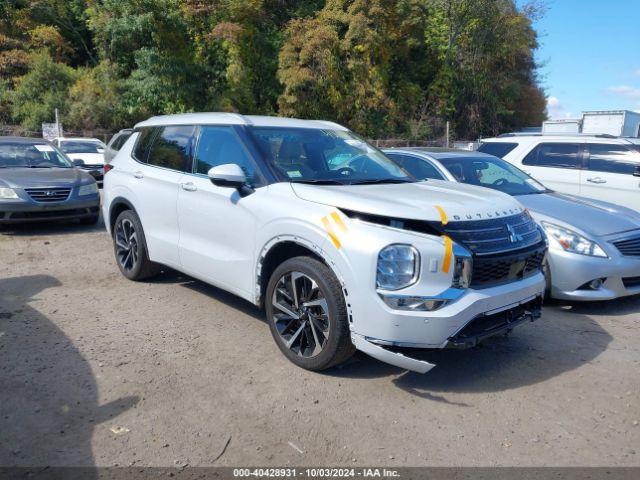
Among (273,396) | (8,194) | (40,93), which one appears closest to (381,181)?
(273,396)

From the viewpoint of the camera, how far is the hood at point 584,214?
546 centimetres

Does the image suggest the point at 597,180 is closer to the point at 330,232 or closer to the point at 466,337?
the point at 466,337

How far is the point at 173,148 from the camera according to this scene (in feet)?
17.6

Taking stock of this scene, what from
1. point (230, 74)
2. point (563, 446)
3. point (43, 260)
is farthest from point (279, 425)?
point (230, 74)

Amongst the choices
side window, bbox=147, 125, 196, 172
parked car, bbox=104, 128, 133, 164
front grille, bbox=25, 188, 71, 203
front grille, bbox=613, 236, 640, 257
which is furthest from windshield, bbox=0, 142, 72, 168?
front grille, bbox=613, 236, 640, 257

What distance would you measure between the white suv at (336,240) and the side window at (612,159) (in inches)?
207

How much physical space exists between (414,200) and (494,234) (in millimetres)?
590

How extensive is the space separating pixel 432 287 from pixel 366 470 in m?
1.16

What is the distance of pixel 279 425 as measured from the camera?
3242mm

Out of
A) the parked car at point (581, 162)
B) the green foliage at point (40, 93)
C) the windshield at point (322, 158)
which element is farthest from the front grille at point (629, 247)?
the green foliage at point (40, 93)

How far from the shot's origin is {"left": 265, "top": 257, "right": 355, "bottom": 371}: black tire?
356 centimetres

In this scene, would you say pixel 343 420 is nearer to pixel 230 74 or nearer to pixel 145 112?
pixel 230 74

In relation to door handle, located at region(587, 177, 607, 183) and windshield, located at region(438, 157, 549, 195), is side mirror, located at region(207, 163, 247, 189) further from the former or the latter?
door handle, located at region(587, 177, 607, 183)

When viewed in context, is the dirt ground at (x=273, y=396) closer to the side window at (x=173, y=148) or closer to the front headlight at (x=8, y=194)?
the side window at (x=173, y=148)
